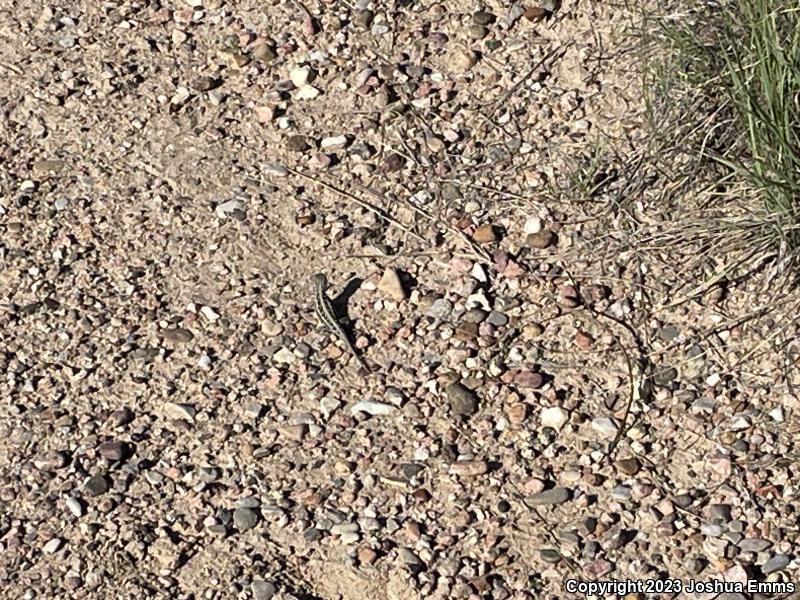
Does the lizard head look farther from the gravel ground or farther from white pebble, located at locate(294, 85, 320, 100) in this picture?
white pebble, located at locate(294, 85, 320, 100)

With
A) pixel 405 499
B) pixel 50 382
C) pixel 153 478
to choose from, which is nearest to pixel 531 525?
pixel 405 499

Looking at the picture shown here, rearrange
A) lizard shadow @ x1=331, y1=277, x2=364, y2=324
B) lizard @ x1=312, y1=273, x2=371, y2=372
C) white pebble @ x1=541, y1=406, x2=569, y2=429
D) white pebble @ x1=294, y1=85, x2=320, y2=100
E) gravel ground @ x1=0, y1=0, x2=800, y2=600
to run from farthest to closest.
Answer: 1. white pebble @ x1=294, y1=85, x2=320, y2=100
2. lizard shadow @ x1=331, y1=277, x2=364, y2=324
3. lizard @ x1=312, y1=273, x2=371, y2=372
4. white pebble @ x1=541, y1=406, x2=569, y2=429
5. gravel ground @ x1=0, y1=0, x2=800, y2=600

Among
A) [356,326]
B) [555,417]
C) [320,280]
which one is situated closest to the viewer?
[555,417]

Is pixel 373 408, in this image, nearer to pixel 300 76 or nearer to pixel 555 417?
pixel 555 417

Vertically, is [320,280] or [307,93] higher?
[307,93]

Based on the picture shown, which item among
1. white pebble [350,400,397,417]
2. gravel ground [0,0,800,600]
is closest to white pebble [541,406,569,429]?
gravel ground [0,0,800,600]

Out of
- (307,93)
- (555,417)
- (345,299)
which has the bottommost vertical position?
(555,417)

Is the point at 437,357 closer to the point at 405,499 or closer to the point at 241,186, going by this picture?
the point at 405,499

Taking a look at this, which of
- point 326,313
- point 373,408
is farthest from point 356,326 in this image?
point 373,408
